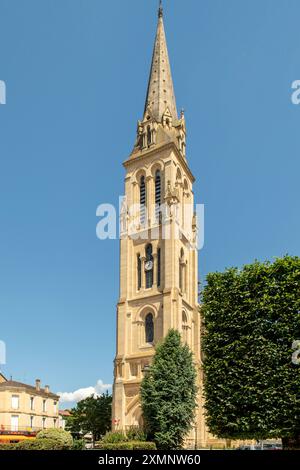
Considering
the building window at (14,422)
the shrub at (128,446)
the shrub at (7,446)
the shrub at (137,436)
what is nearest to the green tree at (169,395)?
the shrub at (137,436)

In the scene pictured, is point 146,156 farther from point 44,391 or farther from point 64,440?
point 64,440

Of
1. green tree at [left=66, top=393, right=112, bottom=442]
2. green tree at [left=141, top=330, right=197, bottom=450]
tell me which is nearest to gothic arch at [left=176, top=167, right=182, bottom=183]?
green tree at [left=141, top=330, right=197, bottom=450]

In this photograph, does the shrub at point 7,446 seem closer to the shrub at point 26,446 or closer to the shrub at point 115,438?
the shrub at point 26,446

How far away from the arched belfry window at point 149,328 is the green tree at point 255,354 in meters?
23.1

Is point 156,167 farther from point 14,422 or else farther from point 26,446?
point 26,446

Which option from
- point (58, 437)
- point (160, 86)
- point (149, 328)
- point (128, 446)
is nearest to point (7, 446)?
point (58, 437)

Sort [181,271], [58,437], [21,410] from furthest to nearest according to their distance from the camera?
[181,271], [21,410], [58,437]

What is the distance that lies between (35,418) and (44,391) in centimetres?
526

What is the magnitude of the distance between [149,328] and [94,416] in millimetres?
16527

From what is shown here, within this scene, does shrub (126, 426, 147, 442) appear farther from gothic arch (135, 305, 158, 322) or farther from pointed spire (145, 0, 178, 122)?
pointed spire (145, 0, 178, 122)

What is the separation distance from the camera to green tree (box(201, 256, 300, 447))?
2573cm

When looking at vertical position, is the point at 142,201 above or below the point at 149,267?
above

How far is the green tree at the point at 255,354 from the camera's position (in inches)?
1013

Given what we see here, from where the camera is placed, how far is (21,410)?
185 feet
